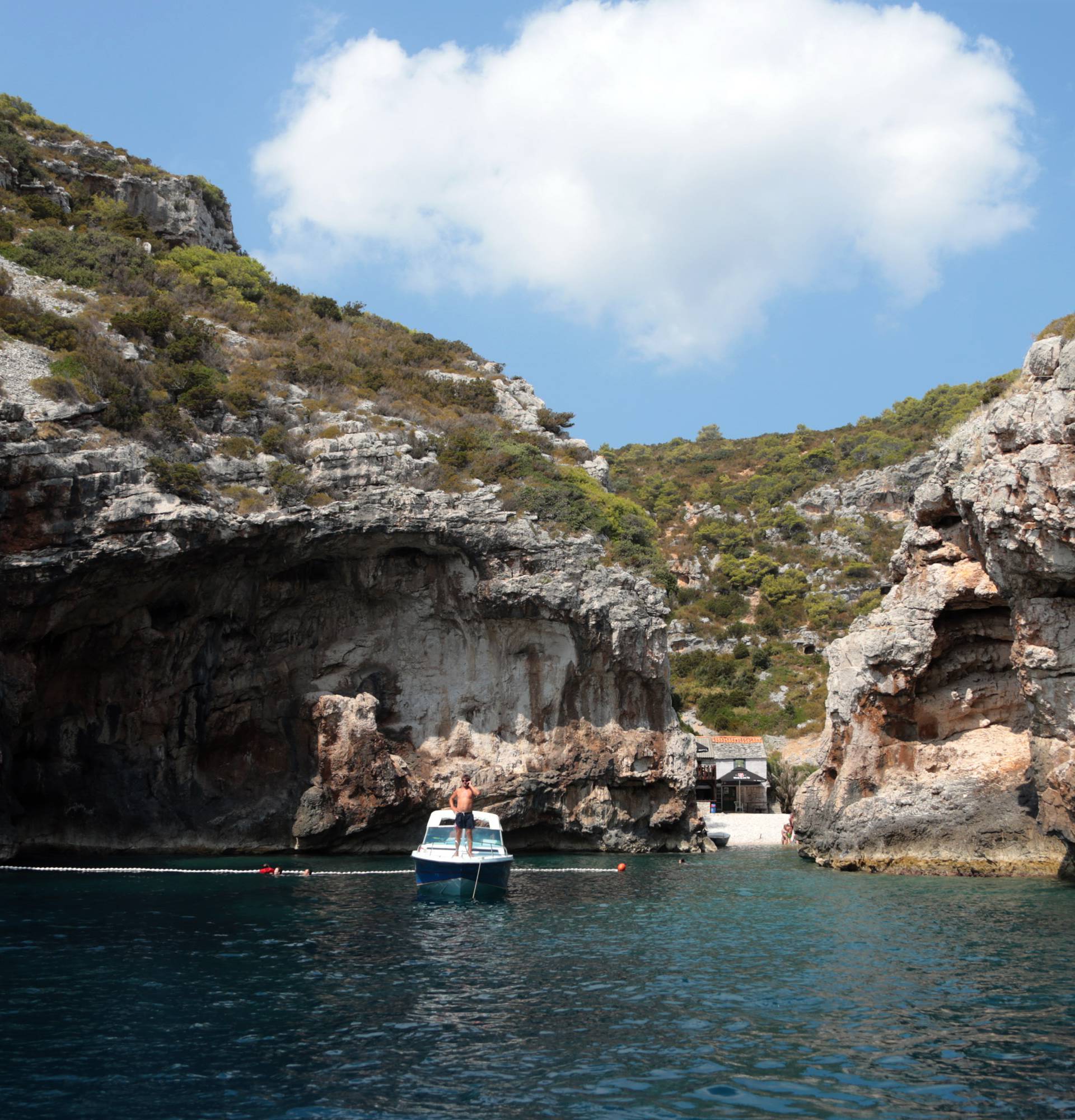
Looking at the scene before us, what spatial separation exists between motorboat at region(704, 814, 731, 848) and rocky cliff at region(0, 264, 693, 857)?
235 inches

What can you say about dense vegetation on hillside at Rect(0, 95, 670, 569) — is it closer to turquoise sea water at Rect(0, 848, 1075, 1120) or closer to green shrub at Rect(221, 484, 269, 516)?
green shrub at Rect(221, 484, 269, 516)

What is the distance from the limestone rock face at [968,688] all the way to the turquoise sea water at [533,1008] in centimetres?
622

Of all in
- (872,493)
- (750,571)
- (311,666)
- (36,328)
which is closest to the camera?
(36,328)

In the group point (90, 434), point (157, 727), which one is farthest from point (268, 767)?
point (90, 434)

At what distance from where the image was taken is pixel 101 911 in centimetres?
2248

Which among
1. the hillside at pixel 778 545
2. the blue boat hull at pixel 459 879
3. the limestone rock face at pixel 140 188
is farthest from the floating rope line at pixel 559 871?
the limestone rock face at pixel 140 188

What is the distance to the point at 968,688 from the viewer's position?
1304 inches

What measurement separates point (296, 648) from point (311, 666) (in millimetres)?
985

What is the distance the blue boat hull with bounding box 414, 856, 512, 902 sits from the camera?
25.0 metres

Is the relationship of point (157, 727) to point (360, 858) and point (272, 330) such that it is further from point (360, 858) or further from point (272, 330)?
point (272, 330)

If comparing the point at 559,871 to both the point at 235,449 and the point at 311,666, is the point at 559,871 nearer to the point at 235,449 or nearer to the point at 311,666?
the point at 311,666

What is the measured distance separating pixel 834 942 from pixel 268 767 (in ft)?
85.2

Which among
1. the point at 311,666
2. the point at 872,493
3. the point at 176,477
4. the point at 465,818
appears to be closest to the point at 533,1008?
the point at 465,818

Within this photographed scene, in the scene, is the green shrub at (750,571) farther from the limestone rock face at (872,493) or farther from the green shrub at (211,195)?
the green shrub at (211,195)
